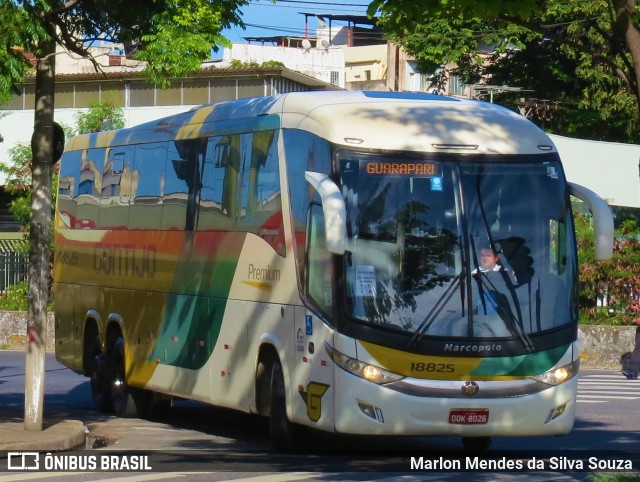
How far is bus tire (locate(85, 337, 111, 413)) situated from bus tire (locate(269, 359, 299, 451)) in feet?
18.0

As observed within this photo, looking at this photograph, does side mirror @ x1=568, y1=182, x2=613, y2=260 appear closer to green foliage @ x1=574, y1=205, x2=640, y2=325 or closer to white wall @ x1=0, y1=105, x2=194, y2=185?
green foliage @ x1=574, y1=205, x2=640, y2=325

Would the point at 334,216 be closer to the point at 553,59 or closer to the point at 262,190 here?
the point at 262,190

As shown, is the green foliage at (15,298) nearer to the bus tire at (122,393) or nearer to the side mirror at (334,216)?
the bus tire at (122,393)

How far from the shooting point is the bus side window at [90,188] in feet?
62.4

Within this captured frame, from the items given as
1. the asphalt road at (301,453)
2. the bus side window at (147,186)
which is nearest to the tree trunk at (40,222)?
the asphalt road at (301,453)

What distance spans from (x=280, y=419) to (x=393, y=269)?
84.9 inches

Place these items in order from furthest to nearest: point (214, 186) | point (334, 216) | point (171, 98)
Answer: point (171, 98), point (214, 186), point (334, 216)

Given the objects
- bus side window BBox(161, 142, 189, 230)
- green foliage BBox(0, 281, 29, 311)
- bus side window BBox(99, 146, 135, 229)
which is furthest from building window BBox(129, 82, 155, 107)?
bus side window BBox(161, 142, 189, 230)

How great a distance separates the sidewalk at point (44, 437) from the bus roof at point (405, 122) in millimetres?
3832

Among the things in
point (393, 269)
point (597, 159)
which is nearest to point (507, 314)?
point (393, 269)

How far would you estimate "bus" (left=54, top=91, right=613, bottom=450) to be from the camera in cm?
1171

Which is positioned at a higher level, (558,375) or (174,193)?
(174,193)

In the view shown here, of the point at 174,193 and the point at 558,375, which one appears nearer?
the point at 558,375

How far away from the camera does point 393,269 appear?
11.9 m
